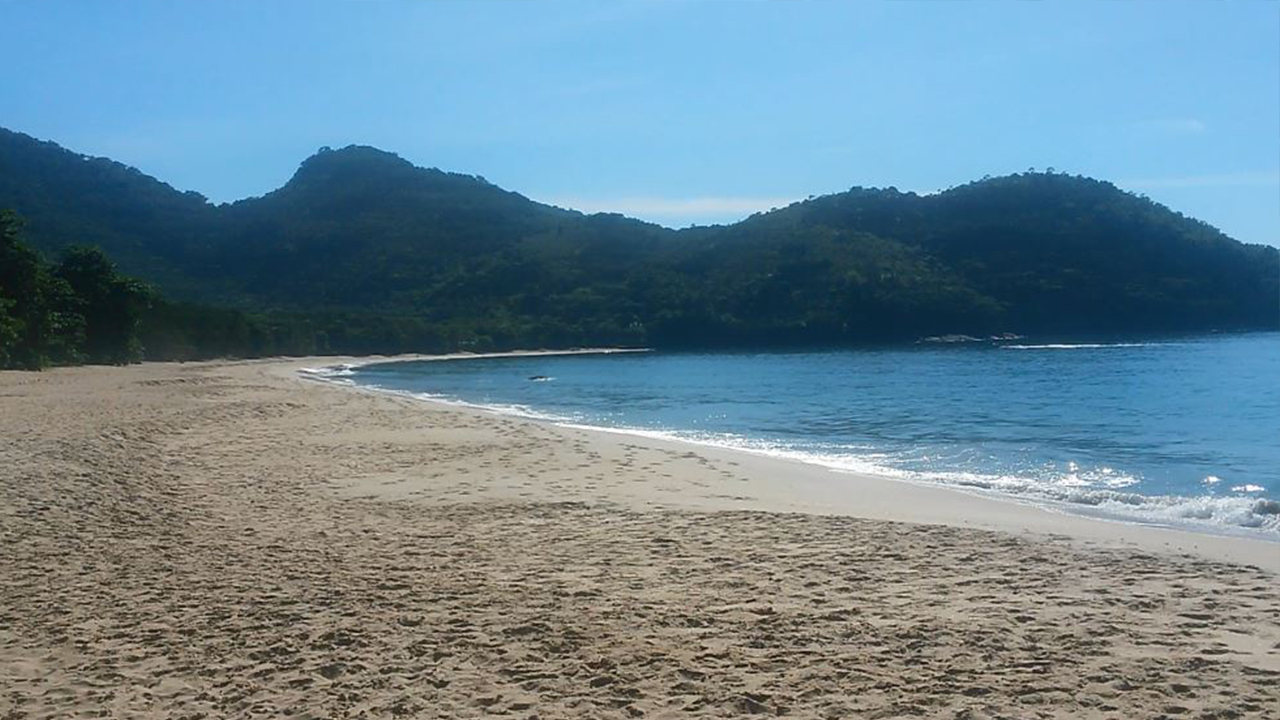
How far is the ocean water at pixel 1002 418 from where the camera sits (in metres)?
15.8

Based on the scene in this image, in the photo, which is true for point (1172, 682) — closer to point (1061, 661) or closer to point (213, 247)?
point (1061, 661)

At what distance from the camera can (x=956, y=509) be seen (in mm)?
12875

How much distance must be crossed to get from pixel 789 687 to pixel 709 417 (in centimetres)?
2549

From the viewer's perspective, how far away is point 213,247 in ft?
442

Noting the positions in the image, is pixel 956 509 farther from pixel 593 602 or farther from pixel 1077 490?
pixel 593 602

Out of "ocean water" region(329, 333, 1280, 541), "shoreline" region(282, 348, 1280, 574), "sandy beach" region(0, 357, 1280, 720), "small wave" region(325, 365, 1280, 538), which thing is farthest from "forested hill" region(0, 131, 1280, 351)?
"sandy beach" region(0, 357, 1280, 720)

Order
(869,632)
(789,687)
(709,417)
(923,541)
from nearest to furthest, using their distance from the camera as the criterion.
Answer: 1. (789,687)
2. (869,632)
3. (923,541)
4. (709,417)

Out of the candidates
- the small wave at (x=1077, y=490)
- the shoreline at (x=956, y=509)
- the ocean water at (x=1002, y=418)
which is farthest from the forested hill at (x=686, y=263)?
the shoreline at (x=956, y=509)

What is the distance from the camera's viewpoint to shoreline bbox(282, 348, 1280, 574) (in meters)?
10.3

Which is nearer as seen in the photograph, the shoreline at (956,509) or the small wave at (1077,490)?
the shoreline at (956,509)

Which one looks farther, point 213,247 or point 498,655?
point 213,247

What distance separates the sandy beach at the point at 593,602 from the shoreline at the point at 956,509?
94 millimetres

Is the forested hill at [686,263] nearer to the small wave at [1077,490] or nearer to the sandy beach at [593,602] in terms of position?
the small wave at [1077,490]

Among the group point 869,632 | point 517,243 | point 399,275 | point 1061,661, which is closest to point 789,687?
point 869,632
